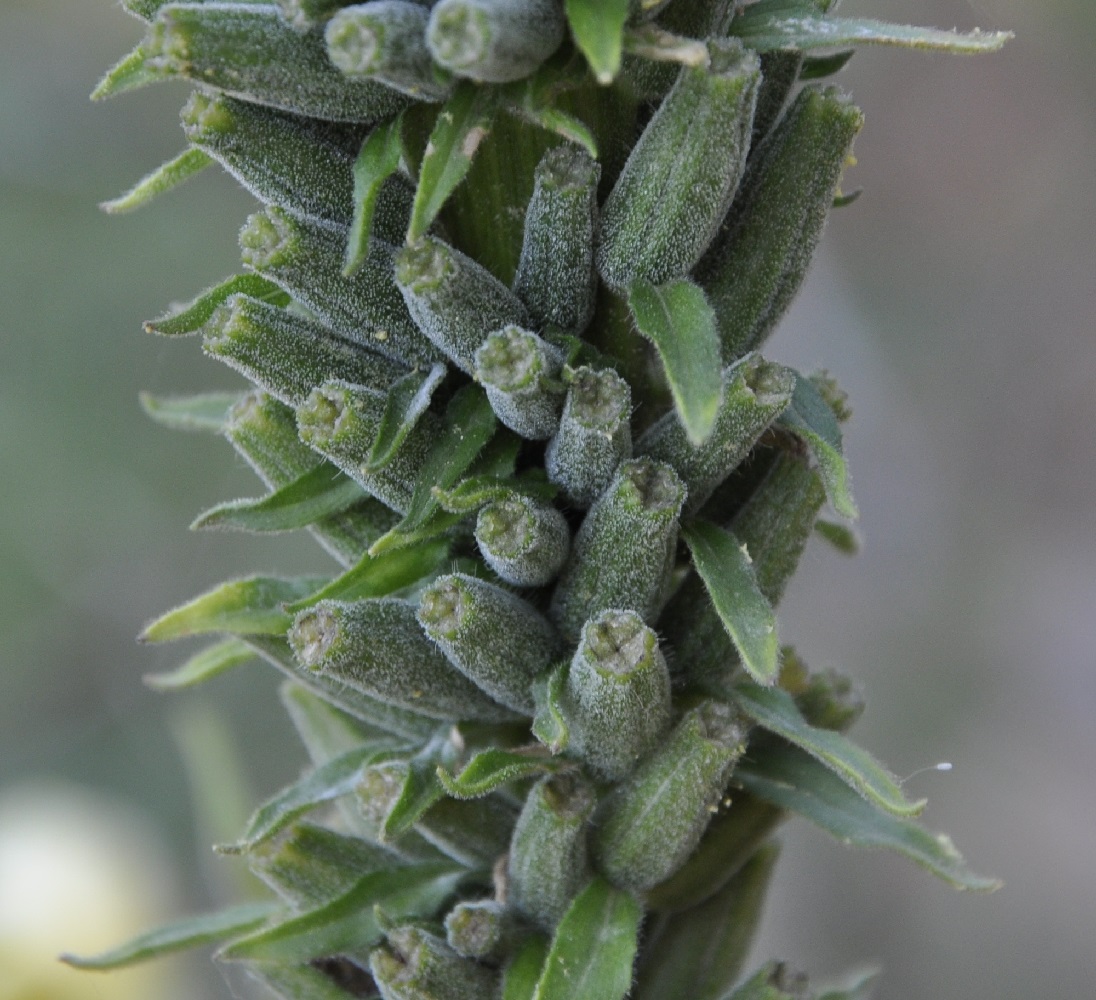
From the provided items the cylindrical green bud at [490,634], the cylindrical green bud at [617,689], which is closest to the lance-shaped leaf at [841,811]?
the cylindrical green bud at [617,689]

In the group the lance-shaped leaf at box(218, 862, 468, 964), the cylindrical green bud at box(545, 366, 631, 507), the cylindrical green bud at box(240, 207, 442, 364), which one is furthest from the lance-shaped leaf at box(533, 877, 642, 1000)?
the cylindrical green bud at box(240, 207, 442, 364)

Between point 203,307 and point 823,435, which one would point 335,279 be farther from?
point 823,435

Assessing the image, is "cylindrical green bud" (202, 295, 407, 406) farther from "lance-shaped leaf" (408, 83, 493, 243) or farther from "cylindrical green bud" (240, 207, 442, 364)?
"lance-shaped leaf" (408, 83, 493, 243)

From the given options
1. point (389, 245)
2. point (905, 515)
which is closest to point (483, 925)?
point (389, 245)

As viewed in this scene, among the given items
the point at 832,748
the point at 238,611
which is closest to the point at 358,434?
the point at 238,611

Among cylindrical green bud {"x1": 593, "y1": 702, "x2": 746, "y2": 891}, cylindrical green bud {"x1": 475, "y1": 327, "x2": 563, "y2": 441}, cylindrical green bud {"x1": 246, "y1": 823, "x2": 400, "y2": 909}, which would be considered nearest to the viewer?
cylindrical green bud {"x1": 475, "y1": 327, "x2": 563, "y2": 441}
